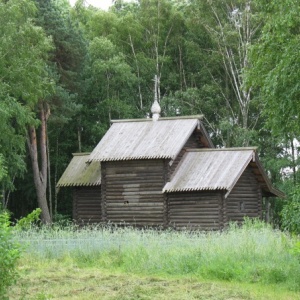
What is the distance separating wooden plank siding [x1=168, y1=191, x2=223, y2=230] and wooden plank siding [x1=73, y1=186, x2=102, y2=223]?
392 cm

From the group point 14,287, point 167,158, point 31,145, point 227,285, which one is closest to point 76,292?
point 14,287

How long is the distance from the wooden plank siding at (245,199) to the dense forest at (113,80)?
1.46m

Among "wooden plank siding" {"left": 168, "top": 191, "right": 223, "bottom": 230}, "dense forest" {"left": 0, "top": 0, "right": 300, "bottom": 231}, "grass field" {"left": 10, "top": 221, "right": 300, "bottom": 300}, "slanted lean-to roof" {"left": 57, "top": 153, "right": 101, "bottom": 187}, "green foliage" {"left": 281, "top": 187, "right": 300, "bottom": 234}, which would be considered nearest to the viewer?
"grass field" {"left": 10, "top": 221, "right": 300, "bottom": 300}

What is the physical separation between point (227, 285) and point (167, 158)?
1494cm

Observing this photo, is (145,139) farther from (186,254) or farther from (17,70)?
(186,254)

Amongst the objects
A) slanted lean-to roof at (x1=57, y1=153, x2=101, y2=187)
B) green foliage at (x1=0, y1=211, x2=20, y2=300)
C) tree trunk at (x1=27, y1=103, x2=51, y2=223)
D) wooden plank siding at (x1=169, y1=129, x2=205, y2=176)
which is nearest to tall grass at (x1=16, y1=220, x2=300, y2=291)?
green foliage at (x1=0, y1=211, x2=20, y2=300)

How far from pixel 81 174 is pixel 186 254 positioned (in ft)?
53.2

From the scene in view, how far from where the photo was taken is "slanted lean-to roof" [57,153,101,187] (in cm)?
3150

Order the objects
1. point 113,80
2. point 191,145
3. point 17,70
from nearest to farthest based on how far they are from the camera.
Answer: point 17,70 → point 191,145 → point 113,80

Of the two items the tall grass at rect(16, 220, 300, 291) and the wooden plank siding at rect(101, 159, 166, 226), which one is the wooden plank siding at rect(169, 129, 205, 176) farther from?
the tall grass at rect(16, 220, 300, 291)

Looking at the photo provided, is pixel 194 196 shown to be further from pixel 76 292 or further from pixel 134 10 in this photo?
pixel 134 10

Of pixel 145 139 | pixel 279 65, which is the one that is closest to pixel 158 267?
pixel 279 65

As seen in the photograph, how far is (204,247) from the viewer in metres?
17.0

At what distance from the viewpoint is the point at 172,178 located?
96.3 ft
